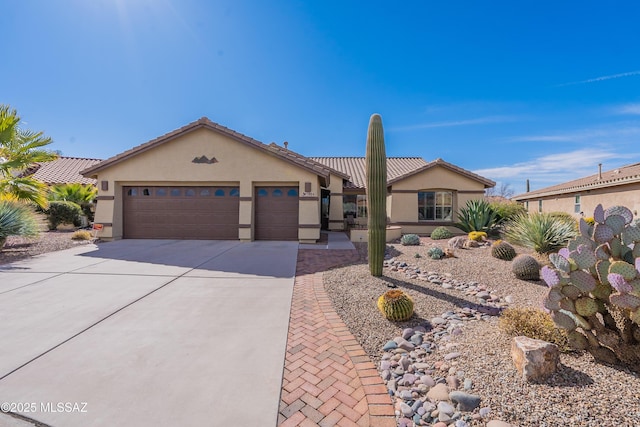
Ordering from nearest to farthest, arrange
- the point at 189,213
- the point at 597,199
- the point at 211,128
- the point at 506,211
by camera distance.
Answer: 1. the point at 211,128
2. the point at 189,213
3. the point at 506,211
4. the point at 597,199

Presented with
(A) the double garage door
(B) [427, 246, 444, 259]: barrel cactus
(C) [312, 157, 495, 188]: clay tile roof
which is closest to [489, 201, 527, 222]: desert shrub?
(C) [312, 157, 495, 188]: clay tile roof

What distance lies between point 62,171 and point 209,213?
19645 millimetres

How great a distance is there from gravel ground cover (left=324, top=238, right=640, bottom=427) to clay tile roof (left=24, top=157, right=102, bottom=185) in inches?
922

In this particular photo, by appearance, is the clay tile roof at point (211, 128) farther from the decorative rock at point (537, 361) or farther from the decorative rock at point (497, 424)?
the decorative rock at point (497, 424)

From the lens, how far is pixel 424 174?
15586 millimetres

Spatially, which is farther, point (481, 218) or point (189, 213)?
point (189, 213)

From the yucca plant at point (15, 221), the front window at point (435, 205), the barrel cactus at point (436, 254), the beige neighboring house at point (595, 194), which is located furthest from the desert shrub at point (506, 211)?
the yucca plant at point (15, 221)

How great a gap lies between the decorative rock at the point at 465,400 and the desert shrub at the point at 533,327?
4.55 ft

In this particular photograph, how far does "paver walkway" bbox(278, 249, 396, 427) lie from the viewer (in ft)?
8.32

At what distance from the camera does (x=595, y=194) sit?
17188 mm

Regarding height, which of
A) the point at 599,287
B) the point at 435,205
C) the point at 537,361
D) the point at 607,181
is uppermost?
the point at 607,181

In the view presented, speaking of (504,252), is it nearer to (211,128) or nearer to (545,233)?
(545,233)

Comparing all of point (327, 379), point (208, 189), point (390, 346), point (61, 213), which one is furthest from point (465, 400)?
point (61, 213)

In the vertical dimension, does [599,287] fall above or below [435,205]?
below
